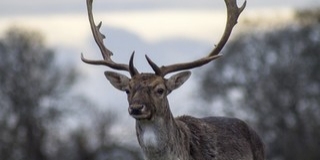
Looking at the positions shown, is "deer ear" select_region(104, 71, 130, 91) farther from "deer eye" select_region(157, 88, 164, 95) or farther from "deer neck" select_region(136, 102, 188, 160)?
"deer neck" select_region(136, 102, 188, 160)

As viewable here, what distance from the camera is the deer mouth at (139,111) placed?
832 inches

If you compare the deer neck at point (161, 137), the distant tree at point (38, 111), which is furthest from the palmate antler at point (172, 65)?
the distant tree at point (38, 111)

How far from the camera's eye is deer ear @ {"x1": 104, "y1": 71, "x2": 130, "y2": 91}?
2237 cm

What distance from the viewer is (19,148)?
69.0 metres

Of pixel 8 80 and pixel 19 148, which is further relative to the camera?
pixel 8 80

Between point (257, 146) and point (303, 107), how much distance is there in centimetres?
4791

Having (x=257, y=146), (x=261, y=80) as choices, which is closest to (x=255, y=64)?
(x=261, y=80)

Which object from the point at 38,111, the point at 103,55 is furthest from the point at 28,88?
the point at 103,55

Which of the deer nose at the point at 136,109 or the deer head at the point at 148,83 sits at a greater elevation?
the deer head at the point at 148,83

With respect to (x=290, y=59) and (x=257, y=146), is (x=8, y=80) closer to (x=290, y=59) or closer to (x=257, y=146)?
(x=290, y=59)

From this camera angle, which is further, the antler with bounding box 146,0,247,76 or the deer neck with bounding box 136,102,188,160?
the antler with bounding box 146,0,247,76

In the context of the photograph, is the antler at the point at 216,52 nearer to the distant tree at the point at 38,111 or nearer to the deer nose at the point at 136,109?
the deer nose at the point at 136,109

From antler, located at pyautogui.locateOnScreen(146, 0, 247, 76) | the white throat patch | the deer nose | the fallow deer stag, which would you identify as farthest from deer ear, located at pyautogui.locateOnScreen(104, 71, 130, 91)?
the deer nose

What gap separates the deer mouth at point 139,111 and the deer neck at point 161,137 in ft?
1.19
